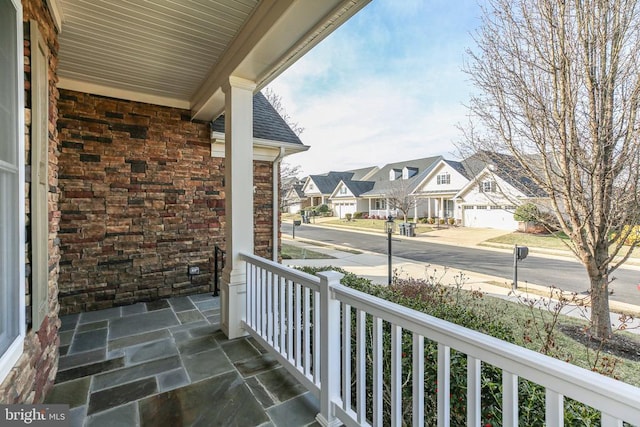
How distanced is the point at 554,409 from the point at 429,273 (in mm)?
6932

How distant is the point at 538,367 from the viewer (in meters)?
0.93

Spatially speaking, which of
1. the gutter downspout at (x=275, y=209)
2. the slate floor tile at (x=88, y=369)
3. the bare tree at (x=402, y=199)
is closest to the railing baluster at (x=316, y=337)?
the slate floor tile at (x=88, y=369)

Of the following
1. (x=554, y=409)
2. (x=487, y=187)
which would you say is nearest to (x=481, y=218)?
(x=487, y=187)

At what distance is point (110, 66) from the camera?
3.28 meters

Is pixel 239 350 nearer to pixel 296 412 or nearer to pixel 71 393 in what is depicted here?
pixel 296 412

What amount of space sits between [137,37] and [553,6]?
4152 mm

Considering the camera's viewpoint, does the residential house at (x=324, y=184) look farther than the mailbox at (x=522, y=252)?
Yes

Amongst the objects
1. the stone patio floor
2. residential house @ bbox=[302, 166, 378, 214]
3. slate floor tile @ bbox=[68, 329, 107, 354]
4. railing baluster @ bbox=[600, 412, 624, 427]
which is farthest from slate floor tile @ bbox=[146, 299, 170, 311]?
residential house @ bbox=[302, 166, 378, 214]

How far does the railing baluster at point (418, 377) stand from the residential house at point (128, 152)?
5.89 feet

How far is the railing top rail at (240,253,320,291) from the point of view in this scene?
2.09 meters

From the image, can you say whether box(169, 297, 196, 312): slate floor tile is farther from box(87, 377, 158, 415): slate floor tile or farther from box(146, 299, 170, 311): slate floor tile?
box(87, 377, 158, 415): slate floor tile

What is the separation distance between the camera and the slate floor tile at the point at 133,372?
2320 mm

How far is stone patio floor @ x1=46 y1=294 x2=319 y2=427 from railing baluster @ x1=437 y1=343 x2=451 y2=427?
1.00 metres

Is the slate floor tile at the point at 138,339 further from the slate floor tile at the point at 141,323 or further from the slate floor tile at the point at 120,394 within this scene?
the slate floor tile at the point at 120,394
